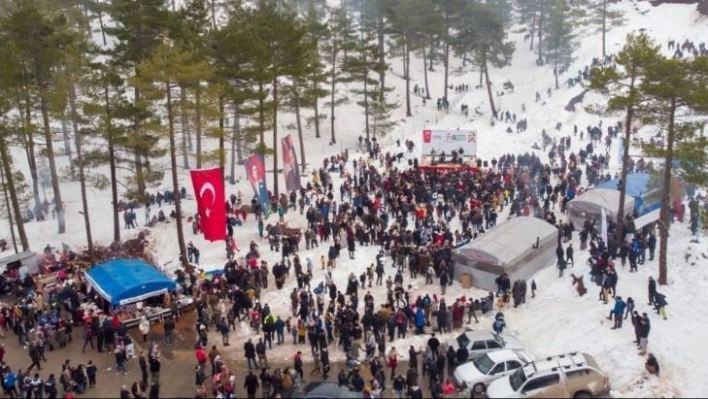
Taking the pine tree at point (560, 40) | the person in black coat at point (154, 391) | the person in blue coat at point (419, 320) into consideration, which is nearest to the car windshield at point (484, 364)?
the person in blue coat at point (419, 320)

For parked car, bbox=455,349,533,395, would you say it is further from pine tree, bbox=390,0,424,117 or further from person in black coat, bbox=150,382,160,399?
pine tree, bbox=390,0,424,117

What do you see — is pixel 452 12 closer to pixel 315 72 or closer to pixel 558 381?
pixel 315 72

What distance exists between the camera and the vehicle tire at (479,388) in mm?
19953

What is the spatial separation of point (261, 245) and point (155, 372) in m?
12.1

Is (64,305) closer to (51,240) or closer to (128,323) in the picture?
(128,323)

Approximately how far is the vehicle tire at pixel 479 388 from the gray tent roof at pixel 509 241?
760 centimetres

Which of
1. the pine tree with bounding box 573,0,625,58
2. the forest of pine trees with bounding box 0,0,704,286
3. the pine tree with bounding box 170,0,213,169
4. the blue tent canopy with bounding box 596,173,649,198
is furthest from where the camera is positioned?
the pine tree with bounding box 573,0,625,58

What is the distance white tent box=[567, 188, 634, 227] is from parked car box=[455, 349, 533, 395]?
12597 millimetres

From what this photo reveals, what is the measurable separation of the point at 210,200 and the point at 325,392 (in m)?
12.4

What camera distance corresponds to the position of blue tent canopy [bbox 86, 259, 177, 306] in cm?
2503

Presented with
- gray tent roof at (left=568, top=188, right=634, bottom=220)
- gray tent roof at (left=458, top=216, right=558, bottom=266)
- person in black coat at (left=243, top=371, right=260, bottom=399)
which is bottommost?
person in black coat at (left=243, top=371, right=260, bottom=399)

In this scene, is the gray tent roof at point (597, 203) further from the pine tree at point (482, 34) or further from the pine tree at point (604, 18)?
the pine tree at point (604, 18)

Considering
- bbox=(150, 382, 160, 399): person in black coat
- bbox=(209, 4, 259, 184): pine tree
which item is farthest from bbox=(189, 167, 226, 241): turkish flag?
bbox=(150, 382, 160, 399): person in black coat

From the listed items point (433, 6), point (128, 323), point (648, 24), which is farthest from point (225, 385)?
point (648, 24)
